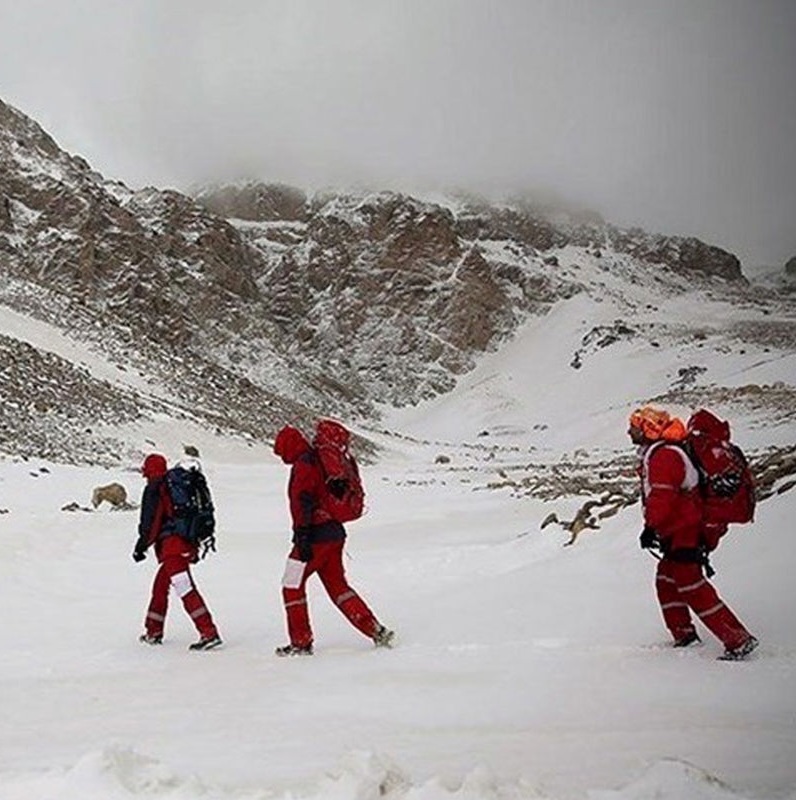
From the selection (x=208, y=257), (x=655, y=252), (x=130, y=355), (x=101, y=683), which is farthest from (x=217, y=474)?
(x=655, y=252)

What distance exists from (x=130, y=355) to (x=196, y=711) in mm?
43242

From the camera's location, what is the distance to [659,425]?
5.99 metres

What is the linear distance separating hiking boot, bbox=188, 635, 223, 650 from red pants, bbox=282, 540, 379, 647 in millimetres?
826

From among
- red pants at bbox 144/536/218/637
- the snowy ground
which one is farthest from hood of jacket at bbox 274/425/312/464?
the snowy ground

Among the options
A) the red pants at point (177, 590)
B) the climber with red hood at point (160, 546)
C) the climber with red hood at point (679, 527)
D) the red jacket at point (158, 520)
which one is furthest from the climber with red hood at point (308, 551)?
the climber with red hood at point (679, 527)

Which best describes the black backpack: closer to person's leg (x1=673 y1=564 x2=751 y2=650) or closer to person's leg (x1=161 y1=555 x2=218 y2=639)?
person's leg (x1=161 y1=555 x2=218 y2=639)

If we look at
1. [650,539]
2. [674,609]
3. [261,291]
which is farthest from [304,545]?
[261,291]

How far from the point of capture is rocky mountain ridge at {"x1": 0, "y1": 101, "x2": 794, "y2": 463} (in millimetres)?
41656

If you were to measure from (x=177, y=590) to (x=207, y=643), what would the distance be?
525mm

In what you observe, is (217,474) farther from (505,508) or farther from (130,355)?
(130,355)

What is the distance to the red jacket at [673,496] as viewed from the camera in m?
5.79

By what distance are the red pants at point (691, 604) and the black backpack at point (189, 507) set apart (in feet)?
12.6

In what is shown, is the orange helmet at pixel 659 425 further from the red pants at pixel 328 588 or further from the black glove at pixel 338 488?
the red pants at pixel 328 588

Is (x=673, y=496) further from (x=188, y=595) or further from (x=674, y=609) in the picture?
(x=188, y=595)
